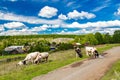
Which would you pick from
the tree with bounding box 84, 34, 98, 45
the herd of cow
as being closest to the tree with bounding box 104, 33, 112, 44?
the tree with bounding box 84, 34, 98, 45

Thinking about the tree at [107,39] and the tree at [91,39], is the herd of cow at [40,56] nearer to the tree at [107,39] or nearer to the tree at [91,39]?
the tree at [91,39]

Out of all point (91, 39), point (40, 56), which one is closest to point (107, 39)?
point (91, 39)

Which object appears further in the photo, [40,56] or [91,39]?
[91,39]

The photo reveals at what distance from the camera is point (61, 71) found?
2678 centimetres

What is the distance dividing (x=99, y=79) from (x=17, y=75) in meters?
8.56

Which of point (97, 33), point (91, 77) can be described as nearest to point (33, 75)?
point (91, 77)

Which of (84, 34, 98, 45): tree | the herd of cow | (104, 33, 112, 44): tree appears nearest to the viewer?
the herd of cow

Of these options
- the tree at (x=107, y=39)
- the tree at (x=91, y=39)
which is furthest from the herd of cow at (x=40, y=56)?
the tree at (x=107, y=39)

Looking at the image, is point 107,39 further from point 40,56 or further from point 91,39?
point 40,56

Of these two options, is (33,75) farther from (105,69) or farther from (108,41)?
(108,41)

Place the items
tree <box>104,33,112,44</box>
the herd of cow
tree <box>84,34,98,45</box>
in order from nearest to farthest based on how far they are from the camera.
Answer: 1. the herd of cow
2. tree <box>84,34,98,45</box>
3. tree <box>104,33,112,44</box>

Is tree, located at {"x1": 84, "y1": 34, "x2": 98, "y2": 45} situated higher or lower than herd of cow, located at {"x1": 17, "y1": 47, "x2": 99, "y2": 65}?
higher

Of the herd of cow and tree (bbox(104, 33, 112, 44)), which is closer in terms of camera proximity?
the herd of cow

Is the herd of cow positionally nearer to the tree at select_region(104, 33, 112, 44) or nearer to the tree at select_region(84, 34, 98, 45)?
the tree at select_region(84, 34, 98, 45)
